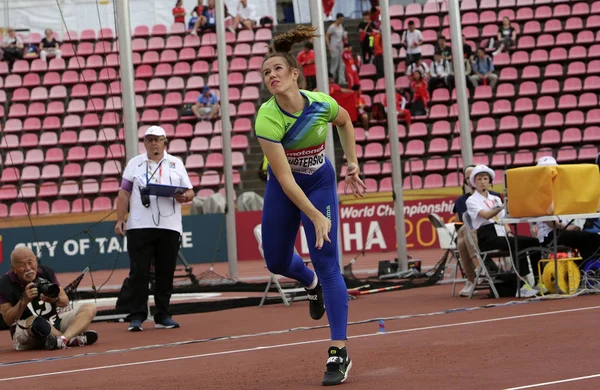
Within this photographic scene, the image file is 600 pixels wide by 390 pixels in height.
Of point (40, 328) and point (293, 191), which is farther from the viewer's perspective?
point (40, 328)

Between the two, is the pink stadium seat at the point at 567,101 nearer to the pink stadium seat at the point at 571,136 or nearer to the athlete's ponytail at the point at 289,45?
the pink stadium seat at the point at 571,136

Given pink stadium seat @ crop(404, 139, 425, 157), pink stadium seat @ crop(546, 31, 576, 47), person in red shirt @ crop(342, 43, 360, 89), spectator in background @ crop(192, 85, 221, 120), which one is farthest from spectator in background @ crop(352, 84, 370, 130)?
pink stadium seat @ crop(546, 31, 576, 47)

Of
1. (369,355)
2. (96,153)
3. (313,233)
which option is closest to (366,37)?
(96,153)

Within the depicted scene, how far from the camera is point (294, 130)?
21.7ft

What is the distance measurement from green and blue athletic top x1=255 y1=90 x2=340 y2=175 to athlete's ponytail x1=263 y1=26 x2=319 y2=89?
165mm

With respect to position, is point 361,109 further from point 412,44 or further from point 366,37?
point 366,37

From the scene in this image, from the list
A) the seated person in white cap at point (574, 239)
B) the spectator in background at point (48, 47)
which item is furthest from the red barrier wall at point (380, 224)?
the spectator in background at point (48, 47)

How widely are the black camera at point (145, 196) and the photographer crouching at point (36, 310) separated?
1409 millimetres

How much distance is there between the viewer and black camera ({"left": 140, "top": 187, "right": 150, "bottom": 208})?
10.9 m

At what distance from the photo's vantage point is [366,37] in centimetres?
2916

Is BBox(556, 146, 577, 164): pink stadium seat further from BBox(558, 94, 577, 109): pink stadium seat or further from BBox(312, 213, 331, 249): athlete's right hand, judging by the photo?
BBox(312, 213, 331, 249): athlete's right hand

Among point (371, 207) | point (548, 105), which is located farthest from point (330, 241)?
point (548, 105)

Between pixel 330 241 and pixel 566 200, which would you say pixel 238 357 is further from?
pixel 566 200

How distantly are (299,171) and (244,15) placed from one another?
26239 mm
